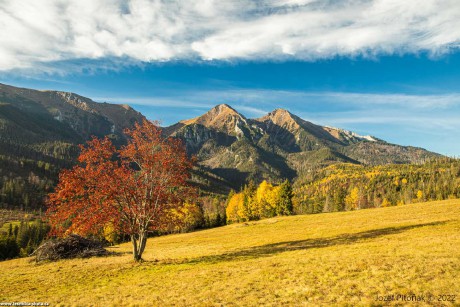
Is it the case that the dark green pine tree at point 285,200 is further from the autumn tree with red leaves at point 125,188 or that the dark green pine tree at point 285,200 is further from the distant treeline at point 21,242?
the autumn tree with red leaves at point 125,188

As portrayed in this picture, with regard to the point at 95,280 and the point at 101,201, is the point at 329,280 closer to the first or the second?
the point at 95,280

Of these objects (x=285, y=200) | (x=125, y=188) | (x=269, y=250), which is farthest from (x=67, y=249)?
(x=285, y=200)

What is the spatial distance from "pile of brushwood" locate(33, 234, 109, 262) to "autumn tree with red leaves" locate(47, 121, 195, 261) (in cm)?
781

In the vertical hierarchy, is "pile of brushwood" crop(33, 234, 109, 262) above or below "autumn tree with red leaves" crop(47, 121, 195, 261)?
below

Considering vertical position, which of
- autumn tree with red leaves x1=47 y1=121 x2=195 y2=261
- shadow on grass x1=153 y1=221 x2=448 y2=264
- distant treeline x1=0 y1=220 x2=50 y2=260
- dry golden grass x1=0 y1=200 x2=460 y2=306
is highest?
autumn tree with red leaves x1=47 y1=121 x2=195 y2=261

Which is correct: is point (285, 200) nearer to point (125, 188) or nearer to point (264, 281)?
point (125, 188)

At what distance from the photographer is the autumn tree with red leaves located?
2461cm

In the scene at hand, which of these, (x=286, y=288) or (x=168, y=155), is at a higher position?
(x=168, y=155)

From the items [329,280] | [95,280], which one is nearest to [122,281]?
[95,280]

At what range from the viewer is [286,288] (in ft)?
49.5

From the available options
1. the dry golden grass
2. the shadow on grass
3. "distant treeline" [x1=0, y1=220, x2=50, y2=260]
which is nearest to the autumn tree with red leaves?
the dry golden grass

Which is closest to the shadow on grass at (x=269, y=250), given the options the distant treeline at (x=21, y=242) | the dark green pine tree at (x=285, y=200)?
the dark green pine tree at (x=285, y=200)

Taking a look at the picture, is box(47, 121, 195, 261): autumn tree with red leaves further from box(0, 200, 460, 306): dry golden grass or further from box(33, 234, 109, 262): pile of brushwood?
box(33, 234, 109, 262): pile of brushwood

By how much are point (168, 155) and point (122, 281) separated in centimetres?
1236
